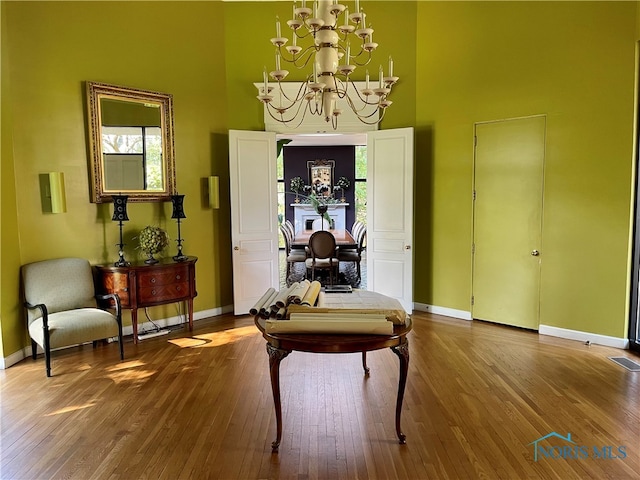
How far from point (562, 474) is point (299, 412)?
1589 mm

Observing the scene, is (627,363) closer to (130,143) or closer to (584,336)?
(584,336)

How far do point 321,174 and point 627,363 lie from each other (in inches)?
342

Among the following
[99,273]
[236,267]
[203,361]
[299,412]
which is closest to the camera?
[299,412]

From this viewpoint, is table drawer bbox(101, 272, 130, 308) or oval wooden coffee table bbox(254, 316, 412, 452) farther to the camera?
table drawer bbox(101, 272, 130, 308)

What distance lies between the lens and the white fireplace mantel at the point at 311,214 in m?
11.5

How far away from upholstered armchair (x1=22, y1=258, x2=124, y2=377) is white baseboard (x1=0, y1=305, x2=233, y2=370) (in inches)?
4.0

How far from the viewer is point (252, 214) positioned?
17.6ft

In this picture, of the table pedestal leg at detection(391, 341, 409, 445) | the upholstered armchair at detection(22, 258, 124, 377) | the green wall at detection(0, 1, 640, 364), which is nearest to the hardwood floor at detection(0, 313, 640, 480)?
the table pedestal leg at detection(391, 341, 409, 445)

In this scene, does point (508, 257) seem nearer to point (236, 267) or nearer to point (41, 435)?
point (236, 267)

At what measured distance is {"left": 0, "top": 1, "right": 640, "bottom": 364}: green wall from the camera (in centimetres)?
402

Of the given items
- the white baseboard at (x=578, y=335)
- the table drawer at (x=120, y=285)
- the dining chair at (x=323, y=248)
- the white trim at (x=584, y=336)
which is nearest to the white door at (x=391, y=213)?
the white baseboard at (x=578, y=335)

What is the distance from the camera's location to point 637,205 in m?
4.08

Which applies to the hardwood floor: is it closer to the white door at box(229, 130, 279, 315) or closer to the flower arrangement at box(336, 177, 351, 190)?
the white door at box(229, 130, 279, 315)

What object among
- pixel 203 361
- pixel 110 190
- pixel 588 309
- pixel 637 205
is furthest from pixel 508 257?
pixel 110 190
